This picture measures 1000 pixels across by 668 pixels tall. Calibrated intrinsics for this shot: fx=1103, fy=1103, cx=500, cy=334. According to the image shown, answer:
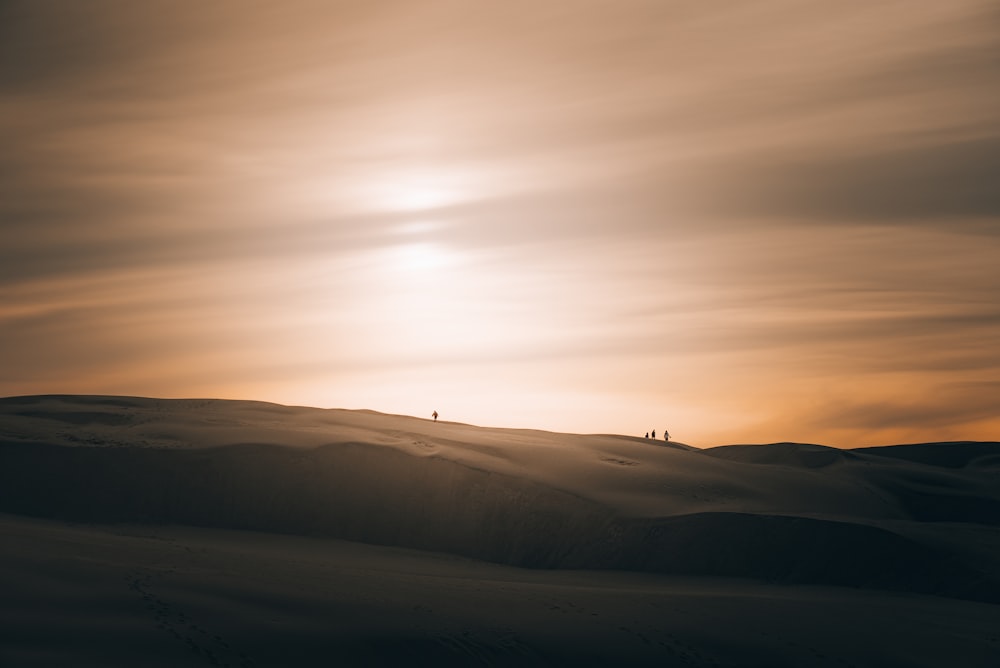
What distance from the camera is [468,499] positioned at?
126ft

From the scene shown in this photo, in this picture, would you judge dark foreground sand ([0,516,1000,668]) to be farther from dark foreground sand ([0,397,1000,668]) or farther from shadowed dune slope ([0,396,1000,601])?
shadowed dune slope ([0,396,1000,601])

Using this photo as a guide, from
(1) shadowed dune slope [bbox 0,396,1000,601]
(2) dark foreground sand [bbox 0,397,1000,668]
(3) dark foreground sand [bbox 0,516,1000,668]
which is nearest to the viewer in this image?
(3) dark foreground sand [bbox 0,516,1000,668]

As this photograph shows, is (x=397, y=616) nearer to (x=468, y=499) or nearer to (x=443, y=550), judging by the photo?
(x=443, y=550)

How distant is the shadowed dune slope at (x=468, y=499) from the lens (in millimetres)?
35094

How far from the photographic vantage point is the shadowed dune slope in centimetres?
3509

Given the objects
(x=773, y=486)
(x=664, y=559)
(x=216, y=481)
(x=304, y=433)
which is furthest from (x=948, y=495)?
(x=216, y=481)

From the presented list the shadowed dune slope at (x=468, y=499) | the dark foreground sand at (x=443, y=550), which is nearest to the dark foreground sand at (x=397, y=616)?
the dark foreground sand at (x=443, y=550)

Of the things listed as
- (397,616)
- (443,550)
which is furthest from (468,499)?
(397,616)

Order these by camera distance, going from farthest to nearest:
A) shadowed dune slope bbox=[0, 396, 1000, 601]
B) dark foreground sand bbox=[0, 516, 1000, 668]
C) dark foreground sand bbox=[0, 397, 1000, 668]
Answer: shadowed dune slope bbox=[0, 396, 1000, 601], dark foreground sand bbox=[0, 397, 1000, 668], dark foreground sand bbox=[0, 516, 1000, 668]

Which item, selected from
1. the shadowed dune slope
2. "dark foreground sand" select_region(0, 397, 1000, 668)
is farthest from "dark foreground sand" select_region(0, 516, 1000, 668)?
the shadowed dune slope

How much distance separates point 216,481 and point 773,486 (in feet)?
70.7

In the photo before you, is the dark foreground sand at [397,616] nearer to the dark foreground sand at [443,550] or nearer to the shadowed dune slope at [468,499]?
the dark foreground sand at [443,550]

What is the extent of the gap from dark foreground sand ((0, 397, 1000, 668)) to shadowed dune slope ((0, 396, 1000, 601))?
97mm

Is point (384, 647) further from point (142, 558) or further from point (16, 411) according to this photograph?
point (16, 411)
